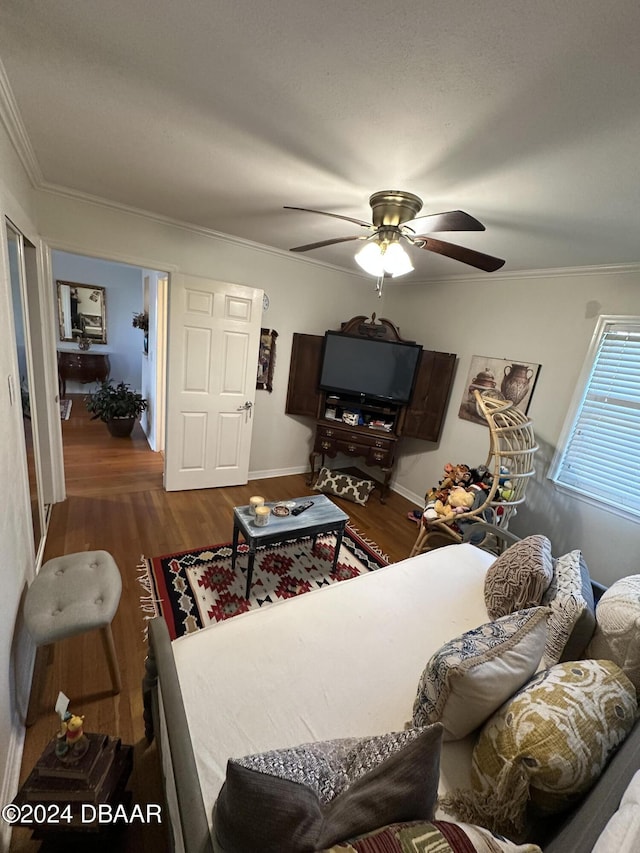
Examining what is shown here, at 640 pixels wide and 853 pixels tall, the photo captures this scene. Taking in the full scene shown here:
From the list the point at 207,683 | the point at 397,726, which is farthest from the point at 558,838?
the point at 207,683

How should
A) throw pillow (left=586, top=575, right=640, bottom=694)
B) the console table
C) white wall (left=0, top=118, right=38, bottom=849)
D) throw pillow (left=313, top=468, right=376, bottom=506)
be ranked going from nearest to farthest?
1. throw pillow (left=586, top=575, right=640, bottom=694)
2. white wall (left=0, top=118, right=38, bottom=849)
3. throw pillow (left=313, top=468, right=376, bottom=506)
4. the console table

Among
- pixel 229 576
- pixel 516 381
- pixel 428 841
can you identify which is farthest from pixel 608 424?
pixel 229 576

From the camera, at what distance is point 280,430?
154 inches

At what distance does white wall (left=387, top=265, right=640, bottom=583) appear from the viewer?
241cm

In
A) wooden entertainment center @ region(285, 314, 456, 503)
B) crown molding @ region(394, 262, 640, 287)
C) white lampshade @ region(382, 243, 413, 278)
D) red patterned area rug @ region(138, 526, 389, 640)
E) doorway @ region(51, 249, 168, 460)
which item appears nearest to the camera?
white lampshade @ region(382, 243, 413, 278)

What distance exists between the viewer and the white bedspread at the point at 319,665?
0.98 metres

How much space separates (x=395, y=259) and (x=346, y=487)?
2506 millimetres

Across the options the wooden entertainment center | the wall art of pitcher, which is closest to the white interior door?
the wooden entertainment center

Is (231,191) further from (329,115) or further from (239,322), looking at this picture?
(239,322)

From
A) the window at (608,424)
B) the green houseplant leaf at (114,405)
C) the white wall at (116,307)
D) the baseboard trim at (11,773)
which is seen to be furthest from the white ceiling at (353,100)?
the white wall at (116,307)

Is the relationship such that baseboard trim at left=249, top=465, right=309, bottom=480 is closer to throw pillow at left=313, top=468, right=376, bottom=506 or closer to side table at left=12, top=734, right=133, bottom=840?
throw pillow at left=313, top=468, right=376, bottom=506

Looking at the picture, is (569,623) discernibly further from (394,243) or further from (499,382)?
(499,382)

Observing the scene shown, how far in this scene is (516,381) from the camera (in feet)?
9.62

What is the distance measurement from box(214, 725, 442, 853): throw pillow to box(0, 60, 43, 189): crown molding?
7.37 ft
